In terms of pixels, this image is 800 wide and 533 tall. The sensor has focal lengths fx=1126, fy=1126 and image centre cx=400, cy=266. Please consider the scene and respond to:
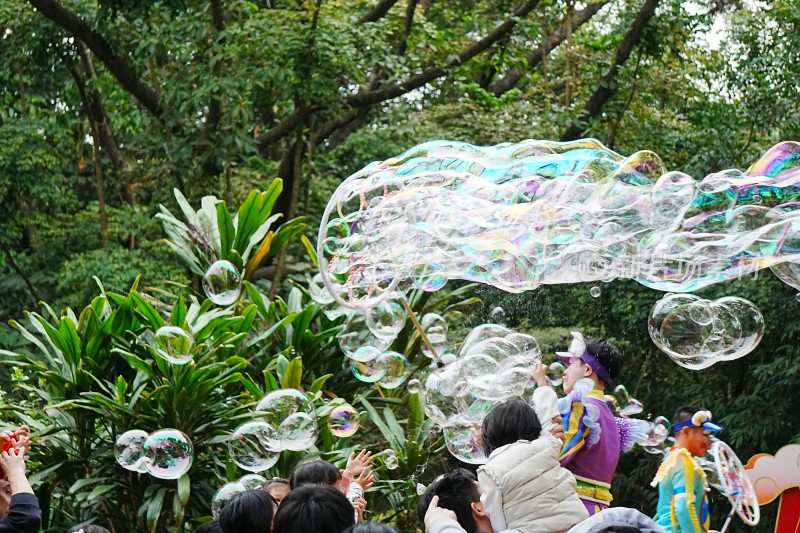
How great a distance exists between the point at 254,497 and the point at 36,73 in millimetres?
8735

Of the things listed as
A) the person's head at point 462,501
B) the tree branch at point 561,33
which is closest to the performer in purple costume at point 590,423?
the person's head at point 462,501

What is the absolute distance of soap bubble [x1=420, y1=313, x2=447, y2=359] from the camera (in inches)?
250

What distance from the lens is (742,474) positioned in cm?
422

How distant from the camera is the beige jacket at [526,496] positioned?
11.0 feet

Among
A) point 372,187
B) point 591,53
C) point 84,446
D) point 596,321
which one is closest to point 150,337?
point 84,446

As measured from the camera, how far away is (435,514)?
3.23 metres

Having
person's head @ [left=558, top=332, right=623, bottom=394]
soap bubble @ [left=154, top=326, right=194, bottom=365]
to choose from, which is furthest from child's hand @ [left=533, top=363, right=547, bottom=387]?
soap bubble @ [left=154, top=326, right=194, bottom=365]

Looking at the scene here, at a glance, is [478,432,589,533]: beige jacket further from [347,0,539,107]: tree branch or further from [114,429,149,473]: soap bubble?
[347,0,539,107]: tree branch

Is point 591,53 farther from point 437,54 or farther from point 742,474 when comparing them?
point 742,474

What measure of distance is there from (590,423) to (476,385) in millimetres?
847

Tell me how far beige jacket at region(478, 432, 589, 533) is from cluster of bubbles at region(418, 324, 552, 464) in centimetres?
147

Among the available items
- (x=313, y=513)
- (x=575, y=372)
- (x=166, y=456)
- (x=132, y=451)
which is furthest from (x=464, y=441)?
(x=313, y=513)

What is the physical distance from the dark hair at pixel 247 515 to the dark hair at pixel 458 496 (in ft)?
1.70

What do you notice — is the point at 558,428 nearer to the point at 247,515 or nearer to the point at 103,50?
the point at 247,515
